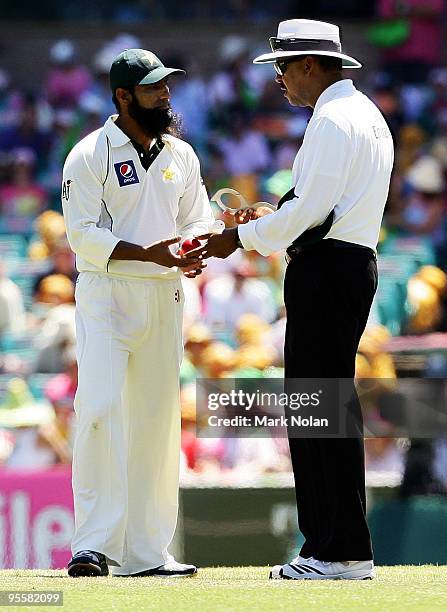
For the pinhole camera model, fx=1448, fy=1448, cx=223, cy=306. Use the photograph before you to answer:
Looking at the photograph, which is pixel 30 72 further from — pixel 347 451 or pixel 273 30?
pixel 347 451

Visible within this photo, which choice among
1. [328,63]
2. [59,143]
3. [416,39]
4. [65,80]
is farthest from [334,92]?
[416,39]

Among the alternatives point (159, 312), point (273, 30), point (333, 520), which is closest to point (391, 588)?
point (333, 520)

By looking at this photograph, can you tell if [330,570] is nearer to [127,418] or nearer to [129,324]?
[127,418]

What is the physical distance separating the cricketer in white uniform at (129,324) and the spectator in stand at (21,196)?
356 inches

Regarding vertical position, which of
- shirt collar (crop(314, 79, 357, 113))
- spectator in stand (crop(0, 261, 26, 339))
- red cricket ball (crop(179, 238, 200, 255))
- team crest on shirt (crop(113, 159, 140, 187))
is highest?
shirt collar (crop(314, 79, 357, 113))

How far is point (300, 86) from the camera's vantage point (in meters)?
5.31

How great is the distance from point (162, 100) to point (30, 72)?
43.6 ft

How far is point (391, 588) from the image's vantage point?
15.6 ft

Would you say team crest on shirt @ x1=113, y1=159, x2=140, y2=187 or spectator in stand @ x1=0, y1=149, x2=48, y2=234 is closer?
team crest on shirt @ x1=113, y1=159, x2=140, y2=187

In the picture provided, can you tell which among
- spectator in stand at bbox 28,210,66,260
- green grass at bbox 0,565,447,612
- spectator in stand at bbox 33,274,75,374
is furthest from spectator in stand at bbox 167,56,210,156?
green grass at bbox 0,565,447,612

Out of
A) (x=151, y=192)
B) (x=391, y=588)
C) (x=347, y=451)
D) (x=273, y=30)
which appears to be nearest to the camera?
(x=391, y=588)

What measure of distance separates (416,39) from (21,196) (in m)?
5.52

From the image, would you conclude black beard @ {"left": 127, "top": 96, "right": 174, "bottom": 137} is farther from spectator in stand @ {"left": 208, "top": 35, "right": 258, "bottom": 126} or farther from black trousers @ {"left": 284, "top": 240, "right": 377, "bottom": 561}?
spectator in stand @ {"left": 208, "top": 35, "right": 258, "bottom": 126}

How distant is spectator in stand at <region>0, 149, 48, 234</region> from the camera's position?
14711 millimetres
